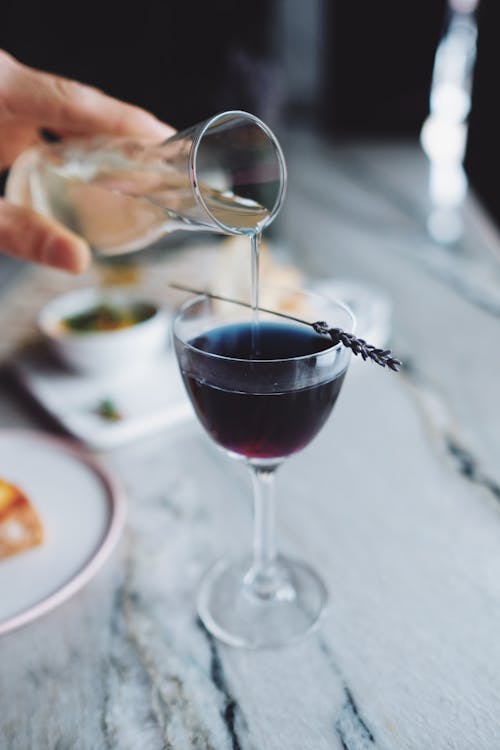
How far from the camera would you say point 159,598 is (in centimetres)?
72

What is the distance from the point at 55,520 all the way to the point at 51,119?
0.47 meters

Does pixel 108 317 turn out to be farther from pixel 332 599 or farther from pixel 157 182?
pixel 332 599

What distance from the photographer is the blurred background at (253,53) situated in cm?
231

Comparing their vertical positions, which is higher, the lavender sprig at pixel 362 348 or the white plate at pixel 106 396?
the lavender sprig at pixel 362 348

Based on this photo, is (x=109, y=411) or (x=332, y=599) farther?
(x=109, y=411)

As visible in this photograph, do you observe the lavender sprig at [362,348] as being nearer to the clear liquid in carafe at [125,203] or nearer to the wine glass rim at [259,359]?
the wine glass rim at [259,359]

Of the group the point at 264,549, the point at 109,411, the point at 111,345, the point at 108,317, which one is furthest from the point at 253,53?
the point at 264,549

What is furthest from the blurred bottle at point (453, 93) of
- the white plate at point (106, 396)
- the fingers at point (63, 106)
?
the fingers at point (63, 106)

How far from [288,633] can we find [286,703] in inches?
3.3

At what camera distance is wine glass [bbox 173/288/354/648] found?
60cm

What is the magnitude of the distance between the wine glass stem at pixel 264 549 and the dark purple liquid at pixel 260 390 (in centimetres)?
5

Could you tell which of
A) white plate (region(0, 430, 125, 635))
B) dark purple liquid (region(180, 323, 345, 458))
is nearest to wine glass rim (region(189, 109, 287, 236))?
dark purple liquid (region(180, 323, 345, 458))

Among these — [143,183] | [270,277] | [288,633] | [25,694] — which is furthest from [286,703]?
[270,277]

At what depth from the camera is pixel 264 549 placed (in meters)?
0.74
